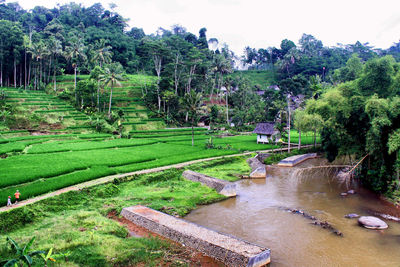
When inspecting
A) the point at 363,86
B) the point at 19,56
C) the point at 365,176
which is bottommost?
the point at 365,176

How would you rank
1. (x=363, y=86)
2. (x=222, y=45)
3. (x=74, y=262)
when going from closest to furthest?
(x=74, y=262) < (x=363, y=86) < (x=222, y=45)

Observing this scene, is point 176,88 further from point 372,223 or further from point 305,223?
point 372,223

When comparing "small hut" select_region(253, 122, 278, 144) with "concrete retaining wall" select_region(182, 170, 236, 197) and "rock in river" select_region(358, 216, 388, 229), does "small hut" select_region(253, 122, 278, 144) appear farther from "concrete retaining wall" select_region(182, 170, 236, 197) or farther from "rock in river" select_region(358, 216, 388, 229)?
"rock in river" select_region(358, 216, 388, 229)

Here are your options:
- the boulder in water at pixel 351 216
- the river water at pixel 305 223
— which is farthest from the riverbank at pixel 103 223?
the boulder in water at pixel 351 216

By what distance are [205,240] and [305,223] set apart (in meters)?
5.57

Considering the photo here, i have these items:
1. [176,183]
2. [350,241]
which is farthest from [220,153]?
[350,241]

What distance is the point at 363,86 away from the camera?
56.0 feet

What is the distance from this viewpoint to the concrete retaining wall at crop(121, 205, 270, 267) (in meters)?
8.68

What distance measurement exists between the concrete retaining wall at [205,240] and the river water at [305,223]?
4.00ft

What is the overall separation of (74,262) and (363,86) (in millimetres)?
17616

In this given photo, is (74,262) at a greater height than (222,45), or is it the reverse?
(222,45)

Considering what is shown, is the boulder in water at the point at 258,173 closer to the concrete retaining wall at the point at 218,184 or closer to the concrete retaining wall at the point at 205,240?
the concrete retaining wall at the point at 218,184

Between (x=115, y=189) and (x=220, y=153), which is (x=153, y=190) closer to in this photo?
(x=115, y=189)

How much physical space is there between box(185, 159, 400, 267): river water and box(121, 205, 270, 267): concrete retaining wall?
122 cm
